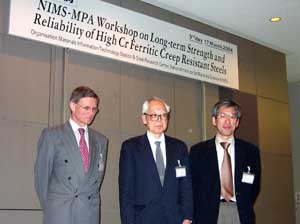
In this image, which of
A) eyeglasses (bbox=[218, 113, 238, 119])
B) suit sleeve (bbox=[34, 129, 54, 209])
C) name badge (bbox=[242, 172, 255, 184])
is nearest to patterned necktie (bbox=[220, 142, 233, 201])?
name badge (bbox=[242, 172, 255, 184])

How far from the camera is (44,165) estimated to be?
276cm

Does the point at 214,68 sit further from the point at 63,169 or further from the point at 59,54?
the point at 63,169

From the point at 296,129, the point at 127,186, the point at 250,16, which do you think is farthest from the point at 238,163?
the point at 296,129

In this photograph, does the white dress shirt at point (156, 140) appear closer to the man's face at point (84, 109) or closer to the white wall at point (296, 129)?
the man's face at point (84, 109)

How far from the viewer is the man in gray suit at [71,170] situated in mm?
2688

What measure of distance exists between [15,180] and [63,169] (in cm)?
62

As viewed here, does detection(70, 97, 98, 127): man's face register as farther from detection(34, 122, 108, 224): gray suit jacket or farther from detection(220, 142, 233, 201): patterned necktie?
detection(220, 142, 233, 201): patterned necktie

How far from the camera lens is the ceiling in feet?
14.3

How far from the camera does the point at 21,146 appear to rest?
321cm

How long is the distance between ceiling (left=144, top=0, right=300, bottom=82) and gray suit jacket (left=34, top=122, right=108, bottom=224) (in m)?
2.10

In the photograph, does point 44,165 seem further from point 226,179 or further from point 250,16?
point 250,16

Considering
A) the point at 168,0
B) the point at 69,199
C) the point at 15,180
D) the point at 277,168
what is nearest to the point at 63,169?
the point at 69,199

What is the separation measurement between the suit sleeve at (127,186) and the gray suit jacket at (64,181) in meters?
0.19

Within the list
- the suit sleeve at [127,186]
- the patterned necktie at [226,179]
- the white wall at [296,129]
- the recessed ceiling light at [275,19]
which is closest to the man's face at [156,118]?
the suit sleeve at [127,186]
